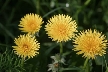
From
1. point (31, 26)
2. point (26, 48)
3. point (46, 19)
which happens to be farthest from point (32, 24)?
point (46, 19)

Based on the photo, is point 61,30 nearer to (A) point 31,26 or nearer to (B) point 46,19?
(A) point 31,26

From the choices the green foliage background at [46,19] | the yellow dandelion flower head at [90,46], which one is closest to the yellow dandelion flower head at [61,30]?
the yellow dandelion flower head at [90,46]

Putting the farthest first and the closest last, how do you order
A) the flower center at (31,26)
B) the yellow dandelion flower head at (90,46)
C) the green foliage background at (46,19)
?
the green foliage background at (46,19) → the flower center at (31,26) → the yellow dandelion flower head at (90,46)

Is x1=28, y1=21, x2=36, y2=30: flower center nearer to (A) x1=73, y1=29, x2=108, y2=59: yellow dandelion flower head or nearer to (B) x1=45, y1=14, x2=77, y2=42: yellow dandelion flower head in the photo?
(B) x1=45, y1=14, x2=77, y2=42: yellow dandelion flower head

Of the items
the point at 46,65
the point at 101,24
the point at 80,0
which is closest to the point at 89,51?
the point at 46,65

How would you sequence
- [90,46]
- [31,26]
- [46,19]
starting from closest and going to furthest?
1. [90,46]
2. [31,26]
3. [46,19]

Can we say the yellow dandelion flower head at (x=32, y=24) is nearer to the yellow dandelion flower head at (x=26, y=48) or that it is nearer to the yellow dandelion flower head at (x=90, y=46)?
the yellow dandelion flower head at (x=26, y=48)

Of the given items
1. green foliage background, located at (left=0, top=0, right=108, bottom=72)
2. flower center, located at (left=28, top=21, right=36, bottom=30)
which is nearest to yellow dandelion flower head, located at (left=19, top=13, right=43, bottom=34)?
flower center, located at (left=28, top=21, right=36, bottom=30)

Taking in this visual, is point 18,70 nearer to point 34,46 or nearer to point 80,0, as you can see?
point 34,46
